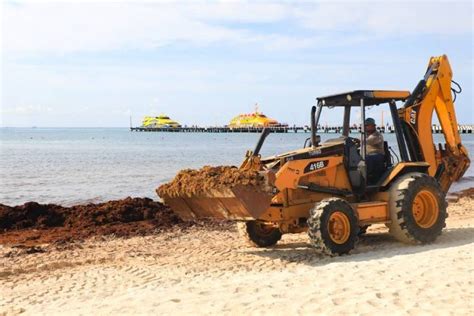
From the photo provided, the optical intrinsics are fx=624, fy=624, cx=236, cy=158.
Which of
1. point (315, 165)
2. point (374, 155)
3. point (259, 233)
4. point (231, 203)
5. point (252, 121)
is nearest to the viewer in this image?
point (231, 203)

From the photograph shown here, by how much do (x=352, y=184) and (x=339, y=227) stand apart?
1104mm

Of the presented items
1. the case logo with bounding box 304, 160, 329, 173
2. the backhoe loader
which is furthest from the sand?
the case logo with bounding box 304, 160, 329, 173

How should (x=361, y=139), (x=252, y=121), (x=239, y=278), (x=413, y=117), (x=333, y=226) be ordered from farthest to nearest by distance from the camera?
(x=252, y=121) → (x=413, y=117) → (x=361, y=139) → (x=333, y=226) → (x=239, y=278)

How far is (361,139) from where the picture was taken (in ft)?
33.9

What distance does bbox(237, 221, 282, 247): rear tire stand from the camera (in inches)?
438

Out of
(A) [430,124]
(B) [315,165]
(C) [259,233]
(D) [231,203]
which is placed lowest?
(C) [259,233]

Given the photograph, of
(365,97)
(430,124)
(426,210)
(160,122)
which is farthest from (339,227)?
(160,122)

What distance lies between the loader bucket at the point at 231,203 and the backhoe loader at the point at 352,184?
0.01 metres

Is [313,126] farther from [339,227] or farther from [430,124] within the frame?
[430,124]

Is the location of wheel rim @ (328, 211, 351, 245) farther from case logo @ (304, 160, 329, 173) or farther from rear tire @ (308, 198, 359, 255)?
case logo @ (304, 160, 329, 173)

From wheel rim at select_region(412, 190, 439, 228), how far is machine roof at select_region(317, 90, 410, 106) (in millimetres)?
1724

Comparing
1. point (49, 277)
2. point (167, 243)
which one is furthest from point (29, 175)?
point (49, 277)

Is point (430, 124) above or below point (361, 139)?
above

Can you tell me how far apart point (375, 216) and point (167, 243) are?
440 cm
